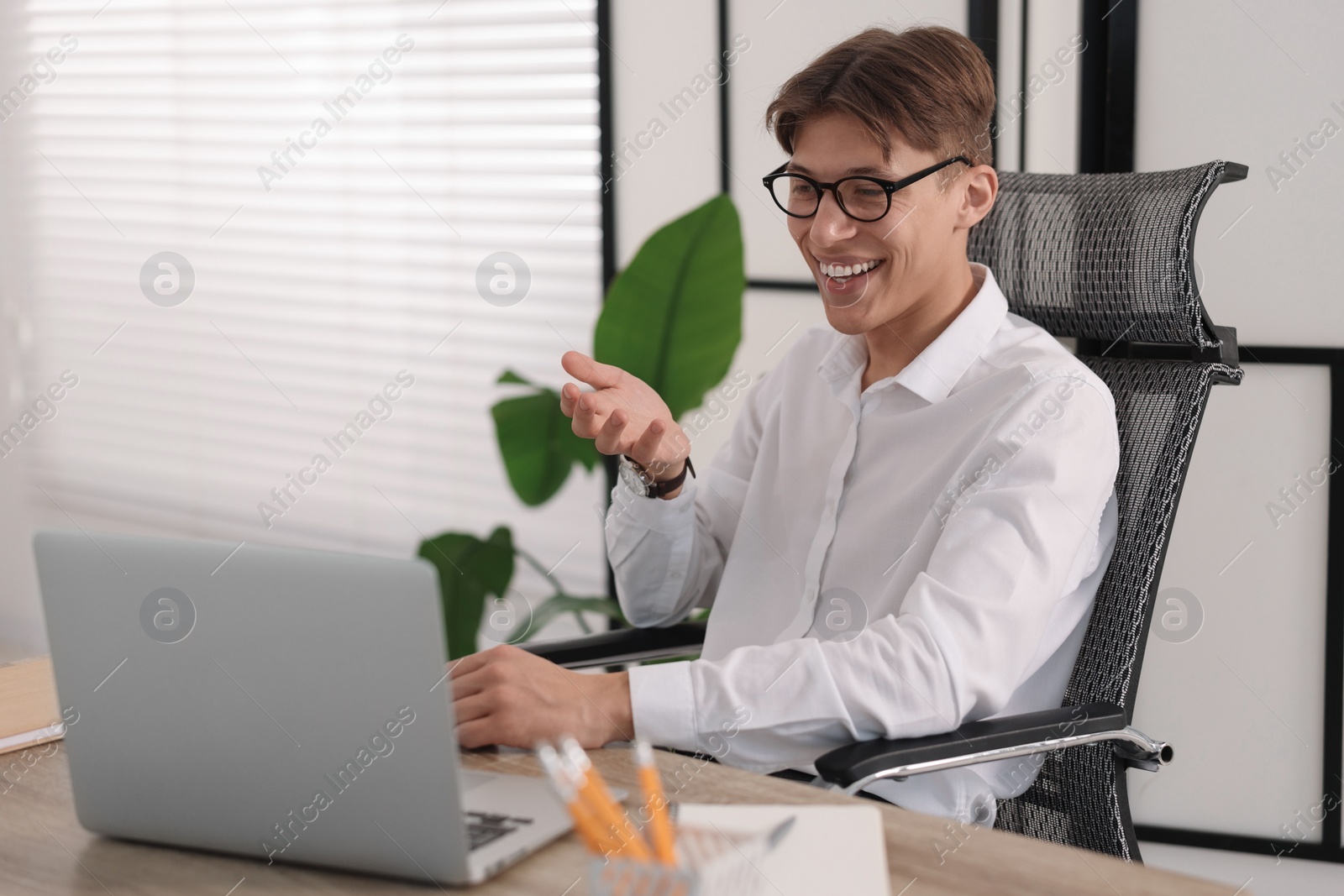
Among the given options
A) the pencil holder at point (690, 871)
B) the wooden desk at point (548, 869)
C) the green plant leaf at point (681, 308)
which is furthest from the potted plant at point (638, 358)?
the pencil holder at point (690, 871)

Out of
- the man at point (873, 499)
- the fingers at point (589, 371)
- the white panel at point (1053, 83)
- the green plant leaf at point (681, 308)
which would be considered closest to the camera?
the man at point (873, 499)

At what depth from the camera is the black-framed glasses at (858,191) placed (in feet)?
4.62

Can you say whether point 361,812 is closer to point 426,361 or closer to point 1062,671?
point 1062,671

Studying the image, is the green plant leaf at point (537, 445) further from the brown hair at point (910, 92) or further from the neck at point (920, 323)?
the brown hair at point (910, 92)

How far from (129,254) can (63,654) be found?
10.8 ft

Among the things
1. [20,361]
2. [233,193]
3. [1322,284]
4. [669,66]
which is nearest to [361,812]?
[1322,284]

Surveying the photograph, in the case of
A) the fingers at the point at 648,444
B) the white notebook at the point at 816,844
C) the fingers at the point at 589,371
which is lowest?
the white notebook at the point at 816,844

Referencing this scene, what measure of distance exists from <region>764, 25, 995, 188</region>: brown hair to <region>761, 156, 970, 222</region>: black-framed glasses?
0.10 ft

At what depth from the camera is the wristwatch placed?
5.30ft

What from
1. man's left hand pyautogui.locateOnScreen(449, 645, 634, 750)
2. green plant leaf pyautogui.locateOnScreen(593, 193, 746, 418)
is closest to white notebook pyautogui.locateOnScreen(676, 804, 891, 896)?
man's left hand pyautogui.locateOnScreen(449, 645, 634, 750)

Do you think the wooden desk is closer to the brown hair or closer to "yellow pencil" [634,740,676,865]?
"yellow pencil" [634,740,676,865]

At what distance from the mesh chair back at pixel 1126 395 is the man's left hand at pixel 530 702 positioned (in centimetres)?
56

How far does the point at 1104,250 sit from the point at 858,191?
0.32 meters

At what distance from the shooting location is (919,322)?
5.03 feet
